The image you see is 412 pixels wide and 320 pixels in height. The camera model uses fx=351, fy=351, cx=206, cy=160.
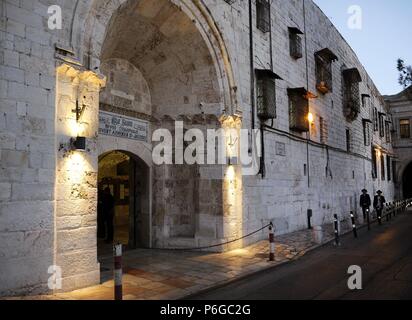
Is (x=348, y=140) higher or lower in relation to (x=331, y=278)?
higher

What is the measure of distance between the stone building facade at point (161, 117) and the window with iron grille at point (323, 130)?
10cm

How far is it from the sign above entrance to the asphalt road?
455 cm

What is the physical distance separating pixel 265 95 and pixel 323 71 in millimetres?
7322

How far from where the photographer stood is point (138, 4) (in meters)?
7.74

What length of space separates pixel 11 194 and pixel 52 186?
0.62 metres

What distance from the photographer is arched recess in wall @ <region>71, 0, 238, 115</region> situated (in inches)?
240

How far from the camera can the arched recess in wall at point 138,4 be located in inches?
240

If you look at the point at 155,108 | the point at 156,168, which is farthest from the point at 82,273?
the point at 155,108

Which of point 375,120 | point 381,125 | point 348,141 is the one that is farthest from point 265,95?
point 381,125

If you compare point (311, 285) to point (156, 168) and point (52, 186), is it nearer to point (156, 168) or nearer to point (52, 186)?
point (52, 186)

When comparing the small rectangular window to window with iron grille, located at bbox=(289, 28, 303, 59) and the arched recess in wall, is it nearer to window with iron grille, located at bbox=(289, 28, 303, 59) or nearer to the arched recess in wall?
window with iron grille, located at bbox=(289, 28, 303, 59)

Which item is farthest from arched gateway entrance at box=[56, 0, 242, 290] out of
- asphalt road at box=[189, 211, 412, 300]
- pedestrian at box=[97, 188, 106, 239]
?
asphalt road at box=[189, 211, 412, 300]

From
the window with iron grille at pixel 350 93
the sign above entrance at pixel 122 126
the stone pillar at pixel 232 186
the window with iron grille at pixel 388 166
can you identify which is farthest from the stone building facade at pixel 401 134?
the sign above entrance at pixel 122 126

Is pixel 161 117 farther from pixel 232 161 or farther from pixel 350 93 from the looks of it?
pixel 350 93
